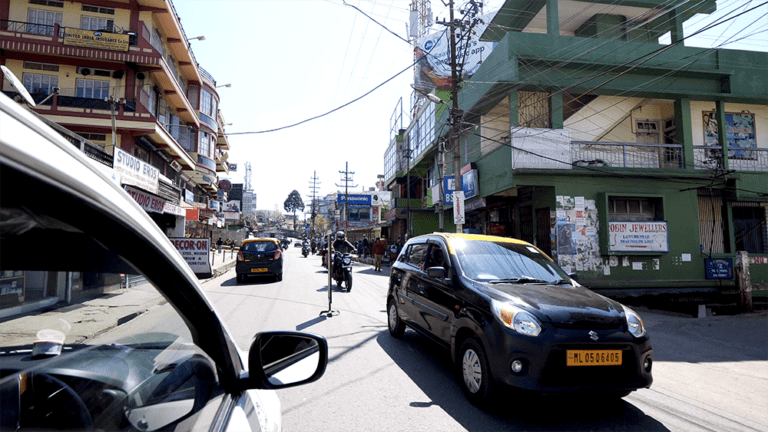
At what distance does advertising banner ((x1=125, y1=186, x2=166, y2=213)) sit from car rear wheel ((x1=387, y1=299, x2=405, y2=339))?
38.3 ft

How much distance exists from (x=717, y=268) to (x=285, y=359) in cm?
1927

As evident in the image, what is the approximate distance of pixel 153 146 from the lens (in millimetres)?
22625

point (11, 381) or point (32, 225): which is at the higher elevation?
point (32, 225)

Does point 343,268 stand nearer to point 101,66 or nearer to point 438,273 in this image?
point 438,273

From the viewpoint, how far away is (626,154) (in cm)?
1614

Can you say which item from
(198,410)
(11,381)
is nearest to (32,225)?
(11,381)

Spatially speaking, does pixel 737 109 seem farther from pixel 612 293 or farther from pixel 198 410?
pixel 198 410

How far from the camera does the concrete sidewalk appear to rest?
3.32 feet

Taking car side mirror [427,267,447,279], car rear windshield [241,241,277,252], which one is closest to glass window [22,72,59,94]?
car rear windshield [241,241,277,252]

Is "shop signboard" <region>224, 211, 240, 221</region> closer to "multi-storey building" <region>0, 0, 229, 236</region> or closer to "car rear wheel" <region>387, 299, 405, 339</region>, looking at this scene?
"multi-storey building" <region>0, 0, 229, 236</region>

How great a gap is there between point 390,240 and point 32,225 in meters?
41.0

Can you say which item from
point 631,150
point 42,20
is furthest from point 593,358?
point 42,20

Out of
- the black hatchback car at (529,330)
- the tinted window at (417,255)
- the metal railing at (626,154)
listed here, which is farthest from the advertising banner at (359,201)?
the black hatchback car at (529,330)

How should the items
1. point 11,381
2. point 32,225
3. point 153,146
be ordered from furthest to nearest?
point 153,146, point 11,381, point 32,225
